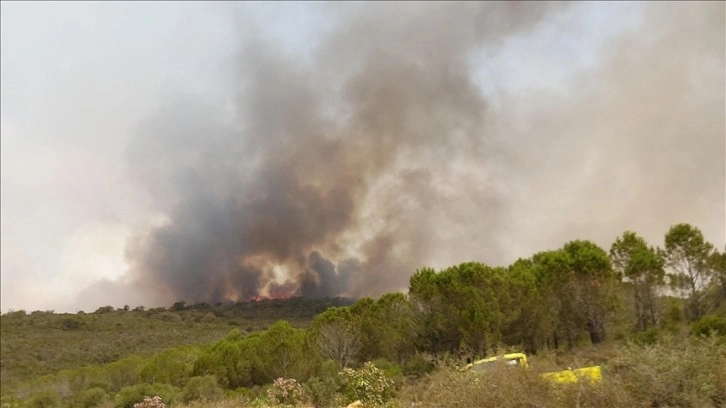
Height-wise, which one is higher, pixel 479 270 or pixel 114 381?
pixel 479 270

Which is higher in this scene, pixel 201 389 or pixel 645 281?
pixel 645 281

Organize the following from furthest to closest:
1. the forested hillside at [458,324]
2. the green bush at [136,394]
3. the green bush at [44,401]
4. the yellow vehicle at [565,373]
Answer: the forested hillside at [458,324] → the green bush at [44,401] → the green bush at [136,394] → the yellow vehicle at [565,373]

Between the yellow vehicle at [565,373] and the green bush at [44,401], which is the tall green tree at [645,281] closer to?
the yellow vehicle at [565,373]

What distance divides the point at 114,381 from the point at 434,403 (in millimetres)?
33857

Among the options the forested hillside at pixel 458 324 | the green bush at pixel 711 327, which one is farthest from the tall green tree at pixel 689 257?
the green bush at pixel 711 327

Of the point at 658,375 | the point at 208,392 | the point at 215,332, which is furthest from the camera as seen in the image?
the point at 215,332

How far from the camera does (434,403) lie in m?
9.45

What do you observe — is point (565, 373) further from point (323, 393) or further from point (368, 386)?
point (323, 393)

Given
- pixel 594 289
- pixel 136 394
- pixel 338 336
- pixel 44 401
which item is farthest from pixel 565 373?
pixel 44 401

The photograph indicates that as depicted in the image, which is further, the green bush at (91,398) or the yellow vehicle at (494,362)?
the green bush at (91,398)

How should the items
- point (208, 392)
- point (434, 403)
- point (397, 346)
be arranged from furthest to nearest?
point (397, 346)
point (208, 392)
point (434, 403)

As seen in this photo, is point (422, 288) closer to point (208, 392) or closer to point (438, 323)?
point (438, 323)

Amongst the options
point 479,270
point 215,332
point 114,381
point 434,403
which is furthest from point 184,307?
point 434,403

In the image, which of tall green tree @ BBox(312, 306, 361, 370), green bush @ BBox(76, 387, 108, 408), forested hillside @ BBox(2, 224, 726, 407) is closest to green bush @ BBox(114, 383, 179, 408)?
forested hillside @ BBox(2, 224, 726, 407)
